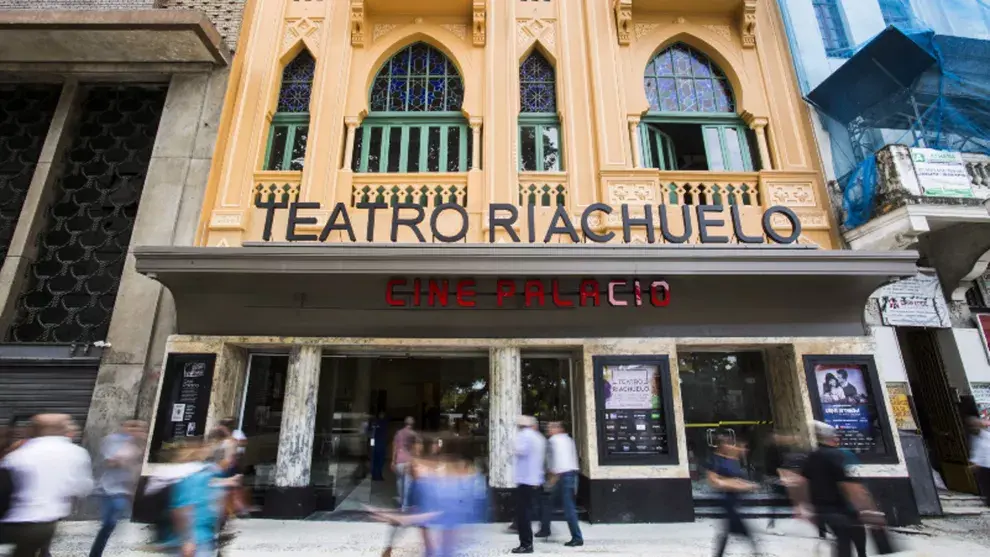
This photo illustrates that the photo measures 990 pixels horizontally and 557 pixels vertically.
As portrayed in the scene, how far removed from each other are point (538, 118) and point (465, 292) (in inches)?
161

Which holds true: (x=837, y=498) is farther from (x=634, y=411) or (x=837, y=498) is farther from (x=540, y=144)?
(x=540, y=144)

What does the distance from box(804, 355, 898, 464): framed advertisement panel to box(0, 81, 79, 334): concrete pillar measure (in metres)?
13.6

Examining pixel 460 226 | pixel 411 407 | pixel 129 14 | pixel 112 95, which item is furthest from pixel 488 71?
pixel 112 95

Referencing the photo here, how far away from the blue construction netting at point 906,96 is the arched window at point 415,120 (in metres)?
6.86

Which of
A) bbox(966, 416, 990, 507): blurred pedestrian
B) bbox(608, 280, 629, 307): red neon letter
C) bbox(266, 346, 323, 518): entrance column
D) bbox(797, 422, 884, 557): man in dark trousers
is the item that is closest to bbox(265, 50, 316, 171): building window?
bbox(266, 346, 323, 518): entrance column

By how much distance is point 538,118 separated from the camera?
9852 millimetres

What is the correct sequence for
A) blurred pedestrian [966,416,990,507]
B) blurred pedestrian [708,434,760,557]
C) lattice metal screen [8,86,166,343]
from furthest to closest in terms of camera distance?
lattice metal screen [8,86,166,343] → blurred pedestrian [966,416,990,507] → blurred pedestrian [708,434,760,557]

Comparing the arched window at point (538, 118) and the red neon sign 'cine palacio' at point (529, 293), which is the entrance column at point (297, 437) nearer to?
the red neon sign 'cine palacio' at point (529, 293)

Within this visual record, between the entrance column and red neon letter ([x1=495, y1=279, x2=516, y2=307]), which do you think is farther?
red neon letter ([x1=495, y1=279, x2=516, y2=307])

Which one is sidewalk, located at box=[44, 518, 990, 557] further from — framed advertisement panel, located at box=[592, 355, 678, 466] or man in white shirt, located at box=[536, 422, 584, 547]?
framed advertisement panel, located at box=[592, 355, 678, 466]

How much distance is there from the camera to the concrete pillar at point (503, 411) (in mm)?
7840

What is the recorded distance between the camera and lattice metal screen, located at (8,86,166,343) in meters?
8.89

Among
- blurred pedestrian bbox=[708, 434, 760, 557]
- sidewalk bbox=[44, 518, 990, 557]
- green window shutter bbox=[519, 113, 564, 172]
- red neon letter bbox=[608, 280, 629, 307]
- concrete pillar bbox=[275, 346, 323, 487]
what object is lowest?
sidewalk bbox=[44, 518, 990, 557]

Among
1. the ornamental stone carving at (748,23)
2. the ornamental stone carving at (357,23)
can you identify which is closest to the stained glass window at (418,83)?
the ornamental stone carving at (357,23)
